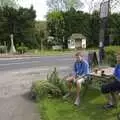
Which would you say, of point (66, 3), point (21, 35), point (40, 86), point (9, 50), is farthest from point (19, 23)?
point (40, 86)

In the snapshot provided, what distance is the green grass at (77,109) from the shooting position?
9.16m

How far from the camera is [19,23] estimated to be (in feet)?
184

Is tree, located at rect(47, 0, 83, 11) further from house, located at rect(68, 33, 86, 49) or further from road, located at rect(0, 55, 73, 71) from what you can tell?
road, located at rect(0, 55, 73, 71)

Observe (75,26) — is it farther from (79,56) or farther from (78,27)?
(79,56)

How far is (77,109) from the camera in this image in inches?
395

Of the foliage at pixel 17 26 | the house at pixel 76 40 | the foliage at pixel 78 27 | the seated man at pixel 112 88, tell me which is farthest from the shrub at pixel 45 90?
the house at pixel 76 40

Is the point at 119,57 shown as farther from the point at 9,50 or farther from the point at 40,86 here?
the point at 9,50

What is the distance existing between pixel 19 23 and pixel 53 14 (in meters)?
13.7

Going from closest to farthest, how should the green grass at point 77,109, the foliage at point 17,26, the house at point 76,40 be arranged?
1. the green grass at point 77,109
2. the foliage at point 17,26
3. the house at point 76,40

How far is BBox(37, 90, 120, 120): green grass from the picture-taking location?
9.16 metres

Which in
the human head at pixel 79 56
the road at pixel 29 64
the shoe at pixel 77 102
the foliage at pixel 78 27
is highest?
the foliage at pixel 78 27

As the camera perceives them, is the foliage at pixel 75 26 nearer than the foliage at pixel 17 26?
No

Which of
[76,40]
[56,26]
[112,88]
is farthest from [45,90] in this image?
[56,26]

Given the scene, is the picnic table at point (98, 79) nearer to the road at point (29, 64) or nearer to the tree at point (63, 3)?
the road at point (29, 64)
